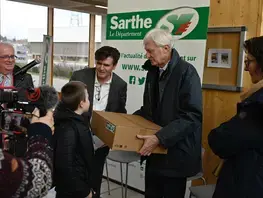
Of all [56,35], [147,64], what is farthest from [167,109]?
[56,35]

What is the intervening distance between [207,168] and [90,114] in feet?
4.55

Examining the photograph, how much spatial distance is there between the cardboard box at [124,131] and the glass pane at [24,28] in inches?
251

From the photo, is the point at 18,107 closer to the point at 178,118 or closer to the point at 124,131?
the point at 124,131

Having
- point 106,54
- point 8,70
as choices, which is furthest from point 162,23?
point 8,70

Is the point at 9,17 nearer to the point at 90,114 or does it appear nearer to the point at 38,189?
the point at 90,114

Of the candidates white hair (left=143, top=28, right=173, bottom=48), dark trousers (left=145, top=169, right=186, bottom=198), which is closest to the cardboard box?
dark trousers (left=145, top=169, right=186, bottom=198)

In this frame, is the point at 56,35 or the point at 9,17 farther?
the point at 56,35

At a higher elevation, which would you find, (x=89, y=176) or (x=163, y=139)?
(x=163, y=139)

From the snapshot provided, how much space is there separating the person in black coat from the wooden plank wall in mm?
1375

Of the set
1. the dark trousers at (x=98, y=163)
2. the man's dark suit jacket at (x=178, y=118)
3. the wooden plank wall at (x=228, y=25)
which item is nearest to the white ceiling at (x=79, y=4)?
the wooden plank wall at (x=228, y=25)

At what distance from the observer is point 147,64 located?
7.33ft

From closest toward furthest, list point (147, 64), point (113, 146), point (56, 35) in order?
1. point (113, 146)
2. point (147, 64)
3. point (56, 35)

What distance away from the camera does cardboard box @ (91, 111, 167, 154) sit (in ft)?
6.04

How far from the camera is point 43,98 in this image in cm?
122
